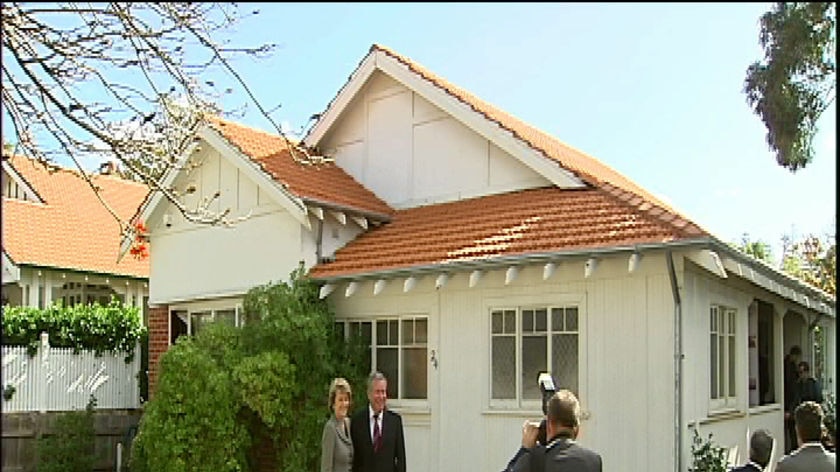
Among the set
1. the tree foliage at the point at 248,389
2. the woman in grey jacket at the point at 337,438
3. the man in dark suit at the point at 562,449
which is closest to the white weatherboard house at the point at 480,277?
the tree foliage at the point at 248,389

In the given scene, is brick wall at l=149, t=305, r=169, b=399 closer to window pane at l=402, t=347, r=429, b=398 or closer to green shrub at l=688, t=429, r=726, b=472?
window pane at l=402, t=347, r=429, b=398

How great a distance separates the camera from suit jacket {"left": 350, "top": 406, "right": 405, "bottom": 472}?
8.24m

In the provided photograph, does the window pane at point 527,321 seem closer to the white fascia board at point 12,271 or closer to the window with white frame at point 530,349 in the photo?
the window with white frame at point 530,349

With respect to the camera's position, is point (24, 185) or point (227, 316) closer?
point (227, 316)

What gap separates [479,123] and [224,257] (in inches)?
176

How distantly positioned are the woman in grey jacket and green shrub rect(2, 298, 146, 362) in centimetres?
1117

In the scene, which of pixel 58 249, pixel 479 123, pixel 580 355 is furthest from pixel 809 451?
pixel 58 249

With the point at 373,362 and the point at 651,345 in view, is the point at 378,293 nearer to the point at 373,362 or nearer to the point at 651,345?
the point at 373,362

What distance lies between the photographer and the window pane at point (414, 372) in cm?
1309

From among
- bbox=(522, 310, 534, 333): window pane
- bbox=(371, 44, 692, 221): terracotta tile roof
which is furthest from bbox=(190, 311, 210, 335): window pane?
bbox=(522, 310, 534, 333): window pane

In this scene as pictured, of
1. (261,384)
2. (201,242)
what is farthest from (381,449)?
(201,242)

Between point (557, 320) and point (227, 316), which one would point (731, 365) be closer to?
point (557, 320)

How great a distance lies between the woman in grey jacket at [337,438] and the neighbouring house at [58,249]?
16467 mm

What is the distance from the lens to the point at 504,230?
12.8 meters
